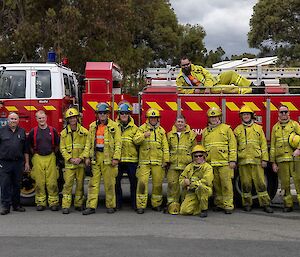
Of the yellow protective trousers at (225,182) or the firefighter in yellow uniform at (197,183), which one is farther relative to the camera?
the yellow protective trousers at (225,182)

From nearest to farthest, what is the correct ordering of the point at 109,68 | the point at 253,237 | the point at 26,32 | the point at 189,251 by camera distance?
the point at 189,251
the point at 253,237
the point at 109,68
the point at 26,32

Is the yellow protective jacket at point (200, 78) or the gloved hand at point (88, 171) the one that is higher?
the yellow protective jacket at point (200, 78)

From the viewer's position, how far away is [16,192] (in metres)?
9.12

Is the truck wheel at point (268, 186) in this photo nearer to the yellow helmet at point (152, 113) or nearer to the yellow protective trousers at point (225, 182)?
the yellow protective trousers at point (225, 182)

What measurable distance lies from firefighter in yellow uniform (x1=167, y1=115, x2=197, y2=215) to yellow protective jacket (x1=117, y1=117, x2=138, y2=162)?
621 millimetres

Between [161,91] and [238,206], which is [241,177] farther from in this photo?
[161,91]

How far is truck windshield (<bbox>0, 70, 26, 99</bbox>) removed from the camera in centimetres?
945

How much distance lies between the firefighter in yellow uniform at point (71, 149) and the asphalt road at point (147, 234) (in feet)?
1.20

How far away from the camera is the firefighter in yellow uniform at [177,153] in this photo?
9094 mm

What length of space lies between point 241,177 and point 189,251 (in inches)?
116

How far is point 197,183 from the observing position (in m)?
8.80

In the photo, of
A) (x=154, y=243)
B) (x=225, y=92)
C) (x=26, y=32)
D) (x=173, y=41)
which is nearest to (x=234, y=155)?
(x=225, y=92)

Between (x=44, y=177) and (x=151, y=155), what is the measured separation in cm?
189

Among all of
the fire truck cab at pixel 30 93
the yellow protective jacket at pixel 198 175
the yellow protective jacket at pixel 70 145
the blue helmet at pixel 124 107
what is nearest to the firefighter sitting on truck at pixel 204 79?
the blue helmet at pixel 124 107
